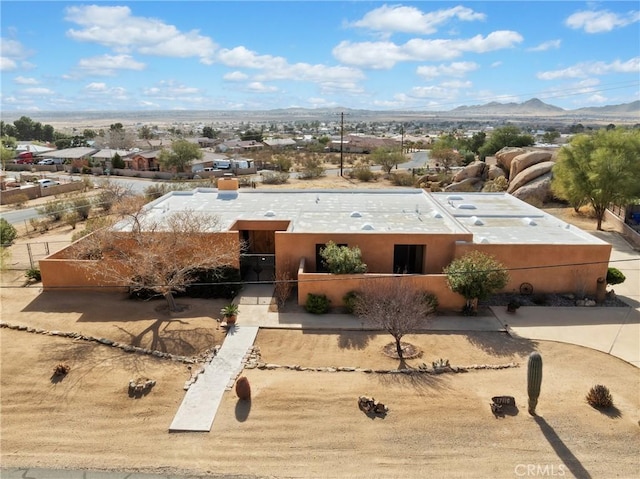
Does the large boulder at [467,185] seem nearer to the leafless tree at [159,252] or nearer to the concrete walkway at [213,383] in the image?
the leafless tree at [159,252]

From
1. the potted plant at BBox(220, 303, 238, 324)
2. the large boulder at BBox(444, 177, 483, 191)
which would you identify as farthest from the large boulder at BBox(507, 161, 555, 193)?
the potted plant at BBox(220, 303, 238, 324)

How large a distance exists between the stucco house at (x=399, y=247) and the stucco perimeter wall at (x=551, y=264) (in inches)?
1.7

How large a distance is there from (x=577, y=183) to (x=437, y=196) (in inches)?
385

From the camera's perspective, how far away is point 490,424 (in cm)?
1252

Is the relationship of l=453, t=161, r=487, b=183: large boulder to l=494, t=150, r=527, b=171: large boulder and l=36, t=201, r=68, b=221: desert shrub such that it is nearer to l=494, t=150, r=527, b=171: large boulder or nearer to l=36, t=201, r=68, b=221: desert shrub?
l=494, t=150, r=527, b=171: large boulder

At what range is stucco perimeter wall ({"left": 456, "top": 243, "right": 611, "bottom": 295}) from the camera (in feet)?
68.5

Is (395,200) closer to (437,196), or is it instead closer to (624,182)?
(437,196)

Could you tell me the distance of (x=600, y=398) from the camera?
13.1 meters

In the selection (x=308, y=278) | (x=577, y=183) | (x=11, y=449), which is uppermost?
(x=577, y=183)

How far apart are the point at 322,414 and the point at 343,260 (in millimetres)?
7922

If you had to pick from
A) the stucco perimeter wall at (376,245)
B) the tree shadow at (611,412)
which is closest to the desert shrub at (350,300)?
the stucco perimeter wall at (376,245)

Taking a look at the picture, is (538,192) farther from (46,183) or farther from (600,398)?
(46,183)

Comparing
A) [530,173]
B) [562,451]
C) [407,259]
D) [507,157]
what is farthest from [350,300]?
[507,157]

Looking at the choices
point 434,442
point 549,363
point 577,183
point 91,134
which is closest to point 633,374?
point 549,363
